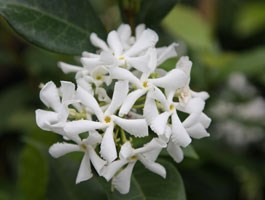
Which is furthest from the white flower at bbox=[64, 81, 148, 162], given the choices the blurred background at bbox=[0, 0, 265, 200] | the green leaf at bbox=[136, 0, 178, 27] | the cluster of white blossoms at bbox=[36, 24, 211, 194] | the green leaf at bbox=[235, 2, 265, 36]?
the green leaf at bbox=[235, 2, 265, 36]

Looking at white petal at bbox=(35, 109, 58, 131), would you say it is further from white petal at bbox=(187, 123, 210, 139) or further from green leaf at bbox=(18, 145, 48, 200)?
green leaf at bbox=(18, 145, 48, 200)

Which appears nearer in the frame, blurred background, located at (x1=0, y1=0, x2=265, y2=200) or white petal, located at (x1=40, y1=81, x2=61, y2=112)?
white petal, located at (x1=40, y1=81, x2=61, y2=112)

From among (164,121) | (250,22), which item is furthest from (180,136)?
(250,22)

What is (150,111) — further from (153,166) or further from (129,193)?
(129,193)

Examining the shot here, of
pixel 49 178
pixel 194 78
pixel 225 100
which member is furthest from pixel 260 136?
pixel 49 178

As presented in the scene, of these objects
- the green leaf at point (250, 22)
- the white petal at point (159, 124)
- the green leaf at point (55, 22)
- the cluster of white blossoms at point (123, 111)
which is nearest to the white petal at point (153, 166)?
the cluster of white blossoms at point (123, 111)

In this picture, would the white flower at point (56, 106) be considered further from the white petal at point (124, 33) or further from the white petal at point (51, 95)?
the white petal at point (124, 33)

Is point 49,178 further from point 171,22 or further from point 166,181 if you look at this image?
point 171,22
